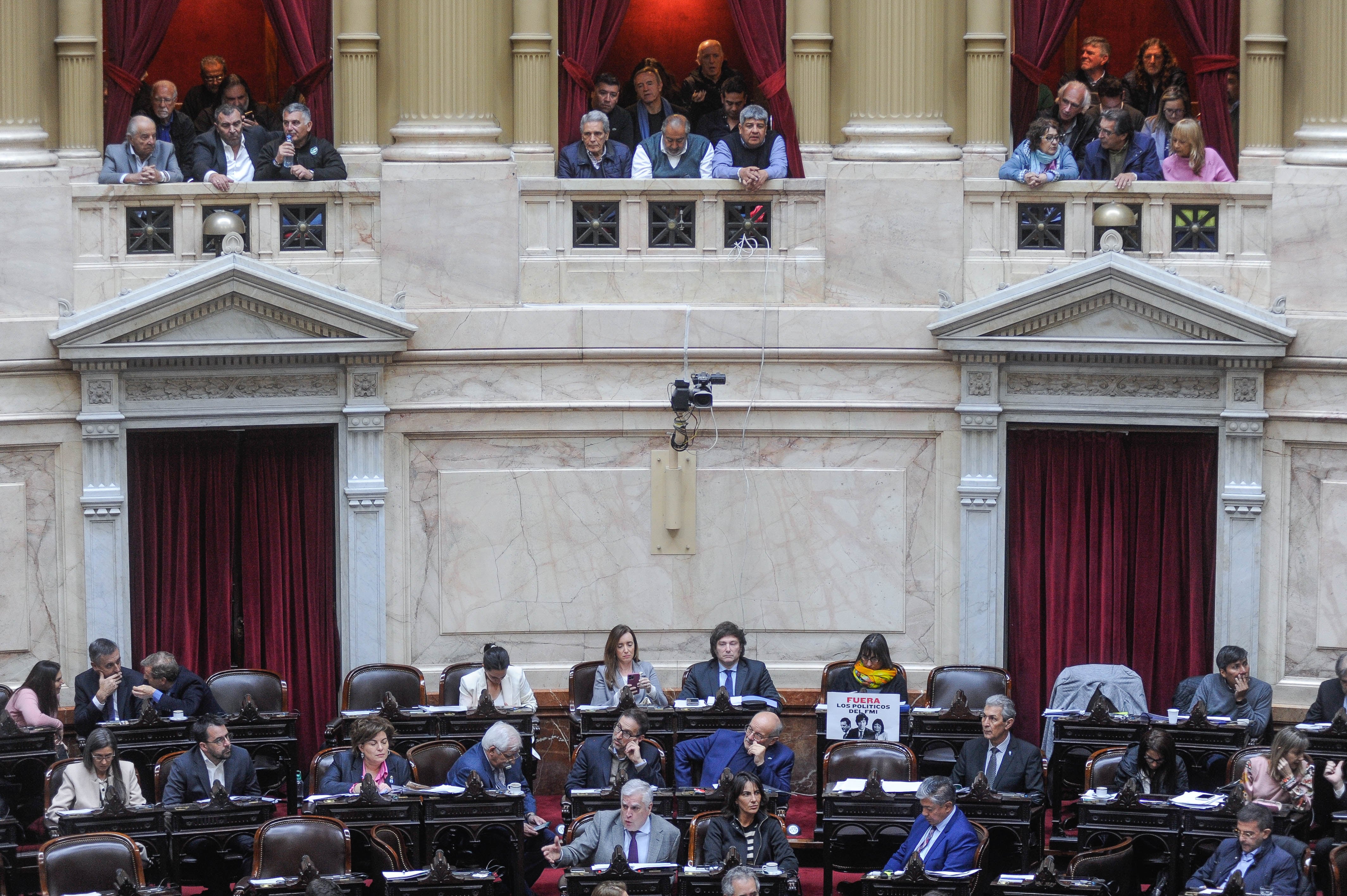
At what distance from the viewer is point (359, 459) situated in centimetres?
1691

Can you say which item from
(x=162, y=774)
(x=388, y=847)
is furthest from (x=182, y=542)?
(x=388, y=847)

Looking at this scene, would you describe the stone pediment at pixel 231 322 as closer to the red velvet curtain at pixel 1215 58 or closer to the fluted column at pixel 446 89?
the fluted column at pixel 446 89

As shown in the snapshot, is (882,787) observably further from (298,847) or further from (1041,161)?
(1041,161)

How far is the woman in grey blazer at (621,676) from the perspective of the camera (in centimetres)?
1611

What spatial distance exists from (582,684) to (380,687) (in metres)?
1.44

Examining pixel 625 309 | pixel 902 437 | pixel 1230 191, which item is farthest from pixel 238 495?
pixel 1230 191

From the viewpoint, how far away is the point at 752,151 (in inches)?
682

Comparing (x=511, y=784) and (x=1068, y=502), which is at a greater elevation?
(x=1068, y=502)

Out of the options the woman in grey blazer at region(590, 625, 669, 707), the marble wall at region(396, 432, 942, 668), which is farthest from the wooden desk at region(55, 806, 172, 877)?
the marble wall at region(396, 432, 942, 668)

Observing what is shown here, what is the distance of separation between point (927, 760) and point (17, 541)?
6.59 metres

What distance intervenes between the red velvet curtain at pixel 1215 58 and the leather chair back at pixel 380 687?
714 cm

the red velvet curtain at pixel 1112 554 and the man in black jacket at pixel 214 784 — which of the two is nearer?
the man in black jacket at pixel 214 784

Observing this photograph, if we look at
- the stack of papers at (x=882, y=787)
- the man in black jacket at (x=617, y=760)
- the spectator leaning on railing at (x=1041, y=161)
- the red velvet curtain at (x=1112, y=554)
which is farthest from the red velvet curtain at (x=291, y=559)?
the spectator leaning on railing at (x=1041, y=161)

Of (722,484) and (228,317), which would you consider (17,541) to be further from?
(722,484)
